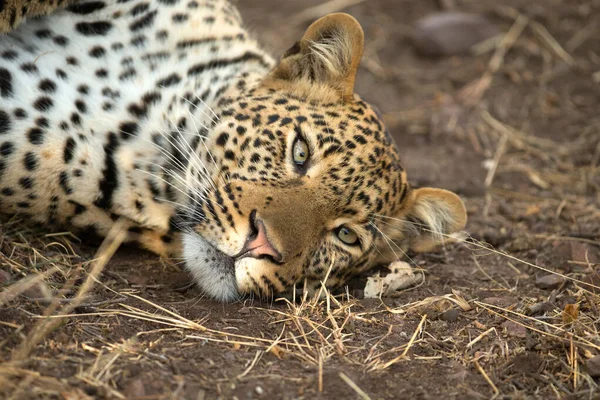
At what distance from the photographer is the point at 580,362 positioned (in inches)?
183

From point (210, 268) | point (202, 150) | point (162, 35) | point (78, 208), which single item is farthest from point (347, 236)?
point (162, 35)

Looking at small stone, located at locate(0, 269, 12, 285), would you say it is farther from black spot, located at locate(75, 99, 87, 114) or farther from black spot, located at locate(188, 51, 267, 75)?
black spot, located at locate(188, 51, 267, 75)

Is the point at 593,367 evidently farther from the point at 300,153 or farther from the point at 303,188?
the point at 300,153

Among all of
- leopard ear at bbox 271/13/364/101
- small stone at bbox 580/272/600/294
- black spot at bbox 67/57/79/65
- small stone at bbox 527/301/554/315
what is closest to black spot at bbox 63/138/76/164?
black spot at bbox 67/57/79/65

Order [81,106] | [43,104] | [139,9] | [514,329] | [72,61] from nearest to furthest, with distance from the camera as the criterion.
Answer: [514,329] → [43,104] → [81,106] → [72,61] → [139,9]

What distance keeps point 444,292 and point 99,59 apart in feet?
9.62

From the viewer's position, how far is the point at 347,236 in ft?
17.2

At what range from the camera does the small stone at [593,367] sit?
14.8 ft

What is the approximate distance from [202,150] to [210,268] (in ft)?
2.80

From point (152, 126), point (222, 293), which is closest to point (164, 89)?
point (152, 126)

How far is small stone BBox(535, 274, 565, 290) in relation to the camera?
5707 millimetres

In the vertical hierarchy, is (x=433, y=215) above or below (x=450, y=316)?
above

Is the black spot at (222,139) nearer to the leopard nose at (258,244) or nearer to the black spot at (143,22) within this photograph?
the leopard nose at (258,244)

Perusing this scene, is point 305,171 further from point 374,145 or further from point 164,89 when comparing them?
point 164,89
